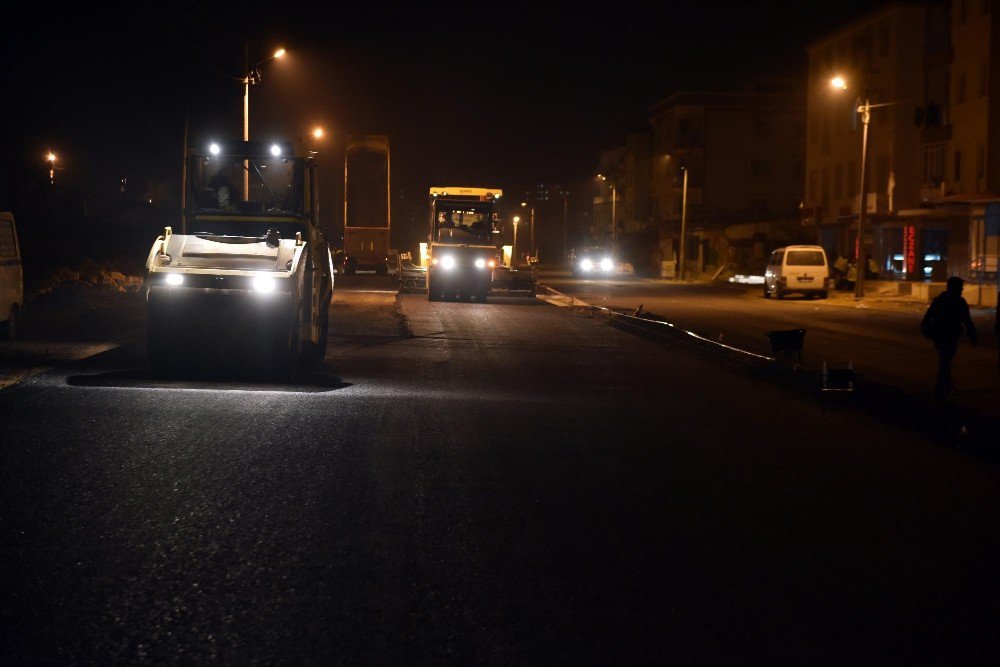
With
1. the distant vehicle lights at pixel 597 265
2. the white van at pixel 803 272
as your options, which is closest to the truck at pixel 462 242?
the white van at pixel 803 272

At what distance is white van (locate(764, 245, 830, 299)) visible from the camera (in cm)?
4684

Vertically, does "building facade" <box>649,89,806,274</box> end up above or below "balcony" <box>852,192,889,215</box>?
above

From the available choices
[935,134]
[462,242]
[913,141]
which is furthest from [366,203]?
[913,141]

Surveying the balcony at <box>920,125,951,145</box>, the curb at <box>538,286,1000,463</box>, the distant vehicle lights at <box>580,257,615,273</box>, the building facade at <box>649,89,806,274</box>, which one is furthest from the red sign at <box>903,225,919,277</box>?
the curb at <box>538,286,1000,463</box>

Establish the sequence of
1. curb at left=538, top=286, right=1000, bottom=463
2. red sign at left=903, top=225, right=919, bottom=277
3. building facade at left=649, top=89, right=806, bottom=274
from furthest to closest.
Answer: building facade at left=649, top=89, right=806, bottom=274 < red sign at left=903, top=225, right=919, bottom=277 < curb at left=538, top=286, right=1000, bottom=463

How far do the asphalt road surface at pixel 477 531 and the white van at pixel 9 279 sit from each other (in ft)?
21.1

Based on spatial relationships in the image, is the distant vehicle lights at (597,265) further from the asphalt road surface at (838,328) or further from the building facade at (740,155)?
the asphalt road surface at (838,328)

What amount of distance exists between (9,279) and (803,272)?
32.9 m

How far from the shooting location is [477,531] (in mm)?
7754

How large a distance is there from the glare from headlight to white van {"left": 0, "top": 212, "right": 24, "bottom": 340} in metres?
7.12

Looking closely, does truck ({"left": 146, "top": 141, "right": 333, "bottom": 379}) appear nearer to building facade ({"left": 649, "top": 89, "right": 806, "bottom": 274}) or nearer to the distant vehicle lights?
the distant vehicle lights

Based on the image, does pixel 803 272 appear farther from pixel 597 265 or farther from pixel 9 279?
pixel 597 265

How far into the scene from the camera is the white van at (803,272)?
46844 millimetres

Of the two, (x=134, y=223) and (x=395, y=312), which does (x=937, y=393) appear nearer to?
(x=395, y=312)
